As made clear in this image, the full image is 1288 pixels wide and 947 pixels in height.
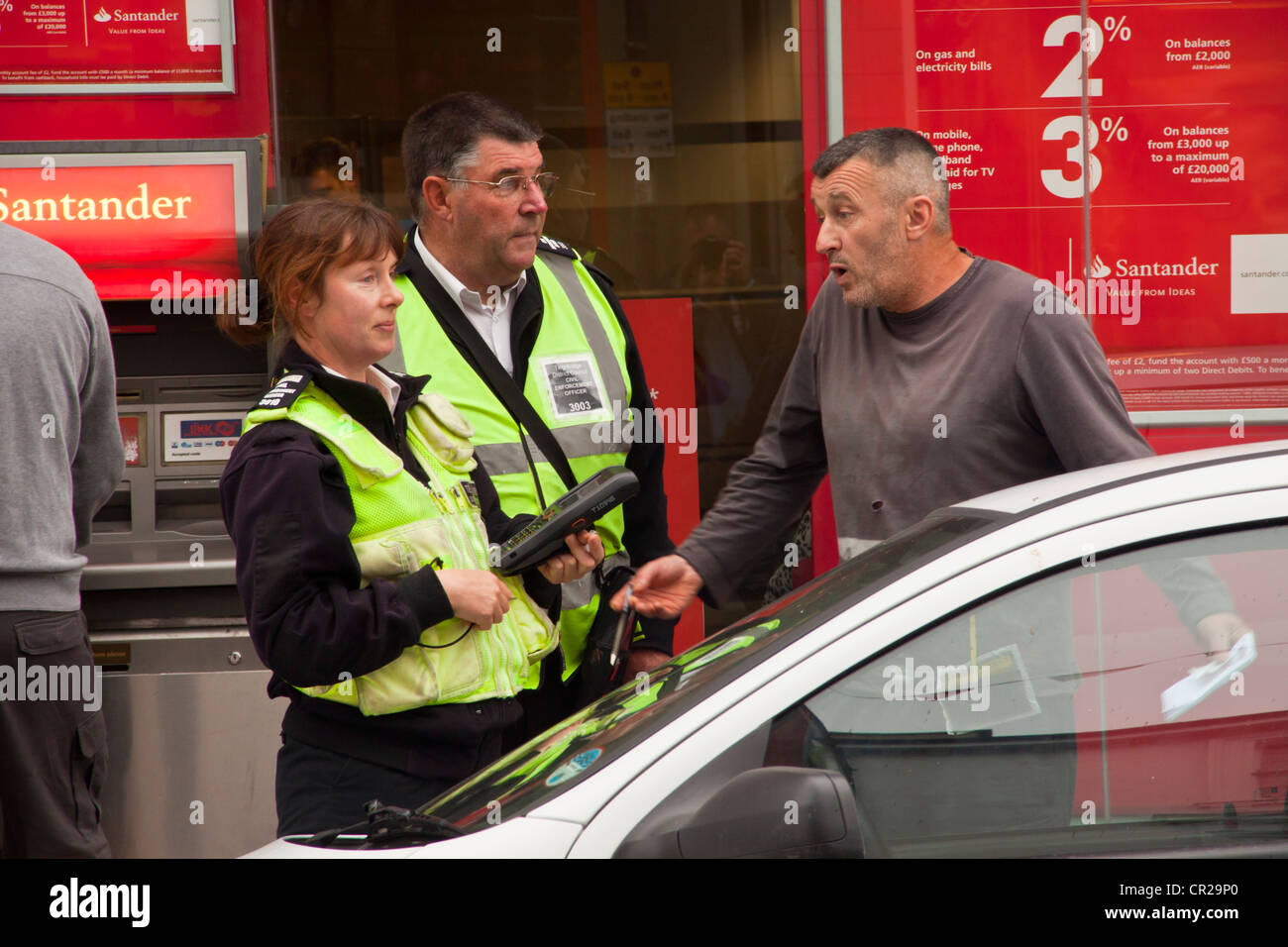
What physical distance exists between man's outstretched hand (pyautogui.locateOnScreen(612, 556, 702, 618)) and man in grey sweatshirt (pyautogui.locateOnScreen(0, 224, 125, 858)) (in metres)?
1.38

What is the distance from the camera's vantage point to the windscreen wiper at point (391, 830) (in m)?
1.78

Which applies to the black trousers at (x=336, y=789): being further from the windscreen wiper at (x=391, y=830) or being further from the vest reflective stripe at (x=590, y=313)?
the vest reflective stripe at (x=590, y=313)

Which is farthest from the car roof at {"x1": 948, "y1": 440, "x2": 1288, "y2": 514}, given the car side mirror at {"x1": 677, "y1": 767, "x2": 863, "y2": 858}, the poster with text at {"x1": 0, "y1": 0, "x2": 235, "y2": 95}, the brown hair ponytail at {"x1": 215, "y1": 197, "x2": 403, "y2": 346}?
the poster with text at {"x1": 0, "y1": 0, "x2": 235, "y2": 95}

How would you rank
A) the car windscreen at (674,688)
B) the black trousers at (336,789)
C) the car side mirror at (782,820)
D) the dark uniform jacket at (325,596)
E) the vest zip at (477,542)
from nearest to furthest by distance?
1. the car side mirror at (782,820)
2. the car windscreen at (674,688)
3. the dark uniform jacket at (325,596)
4. the black trousers at (336,789)
5. the vest zip at (477,542)

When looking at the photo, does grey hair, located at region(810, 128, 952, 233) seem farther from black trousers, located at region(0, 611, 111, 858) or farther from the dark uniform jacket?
black trousers, located at region(0, 611, 111, 858)

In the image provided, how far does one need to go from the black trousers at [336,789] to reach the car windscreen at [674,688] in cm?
32

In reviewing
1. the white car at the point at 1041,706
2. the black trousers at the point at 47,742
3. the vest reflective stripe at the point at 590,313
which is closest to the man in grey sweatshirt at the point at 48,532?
the black trousers at the point at 47,742

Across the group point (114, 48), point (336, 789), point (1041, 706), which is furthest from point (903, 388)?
point (114, 48)

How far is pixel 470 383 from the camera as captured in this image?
284 centimetres

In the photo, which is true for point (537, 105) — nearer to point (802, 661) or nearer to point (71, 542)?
point (71, 542)

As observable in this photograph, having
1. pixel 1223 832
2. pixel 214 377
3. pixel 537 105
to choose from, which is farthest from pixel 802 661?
pixel 537 105

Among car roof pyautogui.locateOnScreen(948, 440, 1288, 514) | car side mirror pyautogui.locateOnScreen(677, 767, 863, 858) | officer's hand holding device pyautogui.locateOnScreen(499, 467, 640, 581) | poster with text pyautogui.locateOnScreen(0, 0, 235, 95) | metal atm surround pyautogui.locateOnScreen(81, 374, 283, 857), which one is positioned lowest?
metal atm surround pyautogui.locateOnScreen(81, 374, 283, 857)

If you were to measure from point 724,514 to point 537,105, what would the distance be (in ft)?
7.90

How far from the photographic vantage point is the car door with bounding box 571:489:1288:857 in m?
1.65
